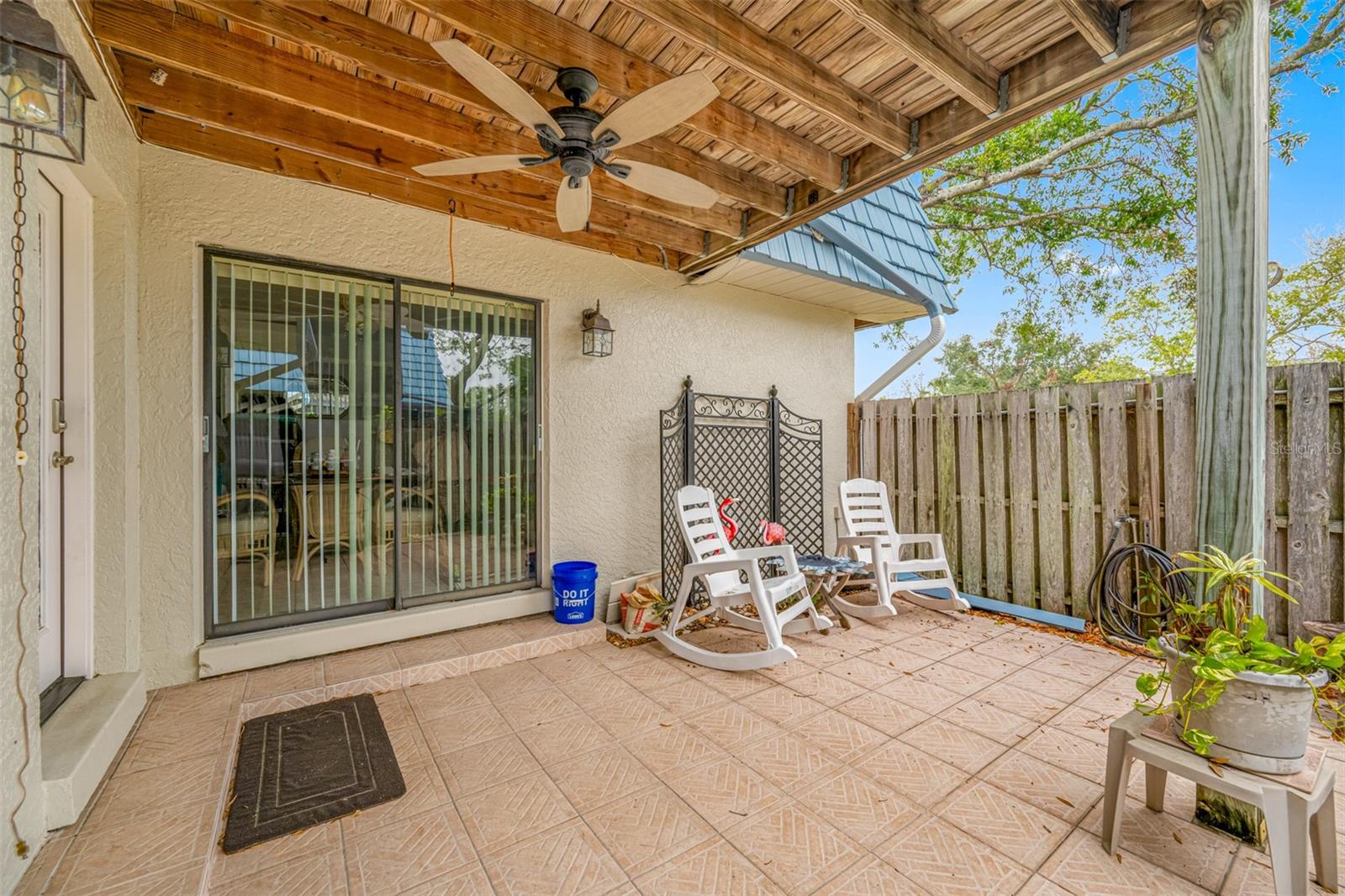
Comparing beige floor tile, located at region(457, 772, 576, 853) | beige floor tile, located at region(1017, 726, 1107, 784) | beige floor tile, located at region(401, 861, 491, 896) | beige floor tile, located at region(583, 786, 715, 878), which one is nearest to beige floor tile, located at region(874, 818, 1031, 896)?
beige floor tile, located at region(583, 786, 715, 878)

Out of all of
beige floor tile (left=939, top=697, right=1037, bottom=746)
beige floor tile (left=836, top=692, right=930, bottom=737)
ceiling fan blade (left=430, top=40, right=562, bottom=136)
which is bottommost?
beige floor tile (left=939, top=697, right=1037, bottom=746)

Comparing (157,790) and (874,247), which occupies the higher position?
(874,247)

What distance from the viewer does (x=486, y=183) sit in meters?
3.48

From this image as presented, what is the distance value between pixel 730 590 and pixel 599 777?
1607 mm

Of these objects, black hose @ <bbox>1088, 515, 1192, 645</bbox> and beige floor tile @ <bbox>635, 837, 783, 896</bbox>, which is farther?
black hose @ <bbox>1088, 515, 1192, 645</bbox>

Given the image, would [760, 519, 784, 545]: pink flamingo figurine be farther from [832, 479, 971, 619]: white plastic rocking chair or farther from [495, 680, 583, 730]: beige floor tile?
[495, 680, 583, 730]: beige floor tile

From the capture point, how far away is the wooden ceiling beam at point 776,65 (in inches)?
85.2

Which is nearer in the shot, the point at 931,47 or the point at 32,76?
the point at 32,76

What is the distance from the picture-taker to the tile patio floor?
5.54 feet

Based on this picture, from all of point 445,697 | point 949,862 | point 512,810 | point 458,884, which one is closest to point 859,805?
point 949,862

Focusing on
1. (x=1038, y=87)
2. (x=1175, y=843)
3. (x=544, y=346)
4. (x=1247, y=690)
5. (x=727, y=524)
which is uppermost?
(x=1038, y=87)

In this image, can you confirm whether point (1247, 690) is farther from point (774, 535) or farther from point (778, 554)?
point (774, 535)

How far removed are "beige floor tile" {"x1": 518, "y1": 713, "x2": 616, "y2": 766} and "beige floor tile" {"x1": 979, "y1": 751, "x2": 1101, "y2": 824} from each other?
1.60 m

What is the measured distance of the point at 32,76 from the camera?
1.55 meters
